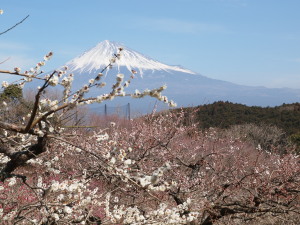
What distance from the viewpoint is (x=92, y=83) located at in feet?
9.46

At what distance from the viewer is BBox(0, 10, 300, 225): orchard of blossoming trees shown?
8.91 feet

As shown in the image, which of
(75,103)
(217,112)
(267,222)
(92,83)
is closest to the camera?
(75,103)

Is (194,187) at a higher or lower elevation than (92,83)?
lower

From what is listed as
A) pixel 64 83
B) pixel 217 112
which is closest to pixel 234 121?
pixel 217 112

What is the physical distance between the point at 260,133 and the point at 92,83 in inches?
796

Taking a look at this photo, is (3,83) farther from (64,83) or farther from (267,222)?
(267,222)

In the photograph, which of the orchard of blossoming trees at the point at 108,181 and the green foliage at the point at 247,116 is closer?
the orchard of blossoming trees at the point at 108,181

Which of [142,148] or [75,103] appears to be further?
[142,148]

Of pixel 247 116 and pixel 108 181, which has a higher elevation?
pixel 108 181

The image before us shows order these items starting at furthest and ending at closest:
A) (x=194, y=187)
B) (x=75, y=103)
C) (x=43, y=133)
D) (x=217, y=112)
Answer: (x=217, y=112), (x=194, y=187), (x=43, y=133), (x=75, y=103)

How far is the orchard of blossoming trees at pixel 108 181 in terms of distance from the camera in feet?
8.91

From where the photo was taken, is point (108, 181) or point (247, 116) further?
point (247, 116)

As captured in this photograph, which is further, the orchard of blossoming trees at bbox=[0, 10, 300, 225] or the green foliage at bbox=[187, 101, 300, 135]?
the green foliage at bbox=[187, 101, 300, 135]

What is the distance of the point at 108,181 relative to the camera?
3.03m
